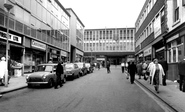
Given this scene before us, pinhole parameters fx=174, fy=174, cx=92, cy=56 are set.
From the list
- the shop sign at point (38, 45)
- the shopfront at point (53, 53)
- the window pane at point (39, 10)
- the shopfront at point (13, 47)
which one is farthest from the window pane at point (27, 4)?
the shopfront at point (53, 53)

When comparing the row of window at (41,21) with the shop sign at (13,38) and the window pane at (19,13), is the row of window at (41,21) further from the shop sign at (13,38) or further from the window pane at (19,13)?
the shop sign at (13,38)

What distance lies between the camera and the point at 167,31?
47.9 feet

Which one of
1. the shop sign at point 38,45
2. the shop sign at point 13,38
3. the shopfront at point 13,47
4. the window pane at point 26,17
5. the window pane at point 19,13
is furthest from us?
the shop sign at point 38,45

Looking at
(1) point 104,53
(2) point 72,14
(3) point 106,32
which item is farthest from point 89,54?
(2) point 72,14

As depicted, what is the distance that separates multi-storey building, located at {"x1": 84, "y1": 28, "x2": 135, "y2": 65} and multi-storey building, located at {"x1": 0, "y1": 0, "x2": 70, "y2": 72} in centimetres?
3188

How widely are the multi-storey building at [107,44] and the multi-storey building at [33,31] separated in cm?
3188

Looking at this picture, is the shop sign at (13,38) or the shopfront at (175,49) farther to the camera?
the shop sign at (13,38)

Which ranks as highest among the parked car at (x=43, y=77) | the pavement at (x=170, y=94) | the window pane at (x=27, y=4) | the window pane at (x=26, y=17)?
the window pane at (x=27, y=4)

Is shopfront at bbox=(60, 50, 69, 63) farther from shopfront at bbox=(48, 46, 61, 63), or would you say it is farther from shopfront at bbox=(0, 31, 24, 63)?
shopfront at bbox=(0, 31, 24, 63)

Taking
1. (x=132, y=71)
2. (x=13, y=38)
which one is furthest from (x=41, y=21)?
(x=132, y=71)

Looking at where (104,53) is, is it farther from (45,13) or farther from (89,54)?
(45,13)

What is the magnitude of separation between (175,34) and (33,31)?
15.5 meters

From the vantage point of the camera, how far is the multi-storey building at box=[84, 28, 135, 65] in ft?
206

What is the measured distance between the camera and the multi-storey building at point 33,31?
16859 millimetres
